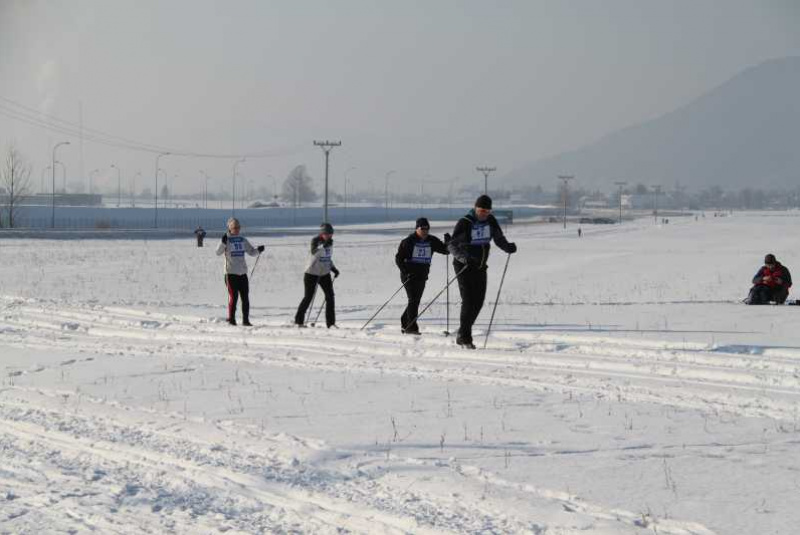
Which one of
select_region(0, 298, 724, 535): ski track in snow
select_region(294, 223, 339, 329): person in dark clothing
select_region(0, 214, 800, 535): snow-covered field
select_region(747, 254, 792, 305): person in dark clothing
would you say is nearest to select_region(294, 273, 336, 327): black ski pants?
select_region(294, 223, 339, 329): person in dark clothing

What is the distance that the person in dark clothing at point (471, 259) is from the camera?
11625mm

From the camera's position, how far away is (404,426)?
7.42 meters

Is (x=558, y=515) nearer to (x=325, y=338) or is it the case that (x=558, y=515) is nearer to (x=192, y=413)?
(x=192, y=413)

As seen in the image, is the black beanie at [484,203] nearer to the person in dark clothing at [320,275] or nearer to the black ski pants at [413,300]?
the black ski pants at [413,300]

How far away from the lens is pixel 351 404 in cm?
839

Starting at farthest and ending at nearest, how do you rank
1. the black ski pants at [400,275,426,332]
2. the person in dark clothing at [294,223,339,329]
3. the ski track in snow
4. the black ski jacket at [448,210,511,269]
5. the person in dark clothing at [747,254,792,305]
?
the person in dark clothing at [747,254,792,305]
the person in dark clothing at [294,223,339,329]
the black ski pants at [400,275,426,332]
the black ski jacket at [448,210,511,269]
the ski track in snow

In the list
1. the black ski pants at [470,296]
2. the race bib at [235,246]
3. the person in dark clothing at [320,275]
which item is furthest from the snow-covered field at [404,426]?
the race bib at [235,246]

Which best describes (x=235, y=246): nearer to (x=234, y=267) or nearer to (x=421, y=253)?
(x=234, y=267)

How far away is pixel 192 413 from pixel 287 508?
2817 mm

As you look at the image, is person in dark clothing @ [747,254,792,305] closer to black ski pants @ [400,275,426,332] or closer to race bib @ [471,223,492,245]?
black ski pants @ [400,275,426,332]

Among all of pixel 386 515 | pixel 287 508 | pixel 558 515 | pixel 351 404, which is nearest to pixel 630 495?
pixel 558 515

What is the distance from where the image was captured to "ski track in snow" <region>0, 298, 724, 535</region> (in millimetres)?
5285

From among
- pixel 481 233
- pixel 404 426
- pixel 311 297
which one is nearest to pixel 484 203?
→ pixel 481 233

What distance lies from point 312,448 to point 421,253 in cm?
744
